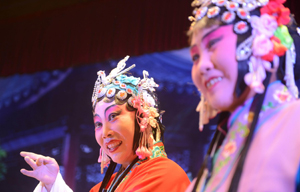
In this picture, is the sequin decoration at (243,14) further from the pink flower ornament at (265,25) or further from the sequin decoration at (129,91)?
the sequin decoration at (129,91)

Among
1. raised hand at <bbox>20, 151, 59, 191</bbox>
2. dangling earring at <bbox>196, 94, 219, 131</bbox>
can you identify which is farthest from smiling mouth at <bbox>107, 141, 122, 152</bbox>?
dangling earring at <bbox>196, 94, 219, 131</bbox>

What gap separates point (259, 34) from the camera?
100 cm

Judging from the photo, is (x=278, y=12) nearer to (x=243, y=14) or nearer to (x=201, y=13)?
(x=243, y=14)

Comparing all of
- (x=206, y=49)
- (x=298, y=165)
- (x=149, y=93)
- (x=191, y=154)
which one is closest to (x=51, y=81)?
(x=191, y=154)

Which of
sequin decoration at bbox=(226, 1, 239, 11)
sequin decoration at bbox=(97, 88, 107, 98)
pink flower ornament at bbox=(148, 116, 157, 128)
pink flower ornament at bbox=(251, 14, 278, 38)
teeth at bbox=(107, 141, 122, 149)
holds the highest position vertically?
sequin decoration at bbox=(97, 88, 107, 98)

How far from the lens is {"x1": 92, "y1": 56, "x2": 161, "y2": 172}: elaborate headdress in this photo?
193 cm

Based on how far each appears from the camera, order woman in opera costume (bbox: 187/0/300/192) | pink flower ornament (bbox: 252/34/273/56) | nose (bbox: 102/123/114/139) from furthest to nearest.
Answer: nose (bbox: 102/123/114/139)
pink flower ornament (bbox: 252/34/273/56)
woman in opera costume (bbox: 187/0/300/192)

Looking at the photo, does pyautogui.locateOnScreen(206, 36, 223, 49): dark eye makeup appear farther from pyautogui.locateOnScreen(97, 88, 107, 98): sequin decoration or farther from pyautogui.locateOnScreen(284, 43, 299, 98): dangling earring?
pyautogui.locateOnScreen(97, 88, 107, 98): sequin decoration

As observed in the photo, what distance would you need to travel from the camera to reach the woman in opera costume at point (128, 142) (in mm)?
1794

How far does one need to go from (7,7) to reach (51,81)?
1499 mm

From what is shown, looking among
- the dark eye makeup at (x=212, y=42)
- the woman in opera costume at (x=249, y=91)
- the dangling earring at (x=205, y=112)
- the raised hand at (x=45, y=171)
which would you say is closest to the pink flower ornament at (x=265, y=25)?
the woman in opera costume at (x=249, y=91)

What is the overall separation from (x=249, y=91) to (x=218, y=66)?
11 centimetres

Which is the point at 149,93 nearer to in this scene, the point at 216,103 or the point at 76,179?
the point at 216,103

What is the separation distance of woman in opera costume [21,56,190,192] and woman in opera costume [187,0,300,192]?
0.75m
